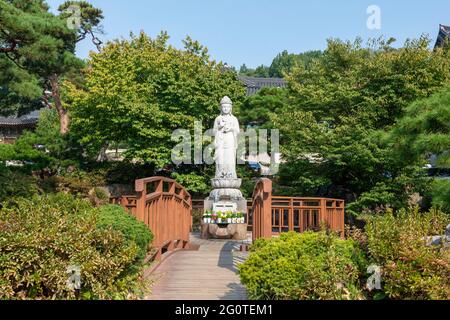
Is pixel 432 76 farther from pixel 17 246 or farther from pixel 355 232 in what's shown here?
pixel 17 246

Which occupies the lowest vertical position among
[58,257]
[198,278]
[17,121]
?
[198,278]

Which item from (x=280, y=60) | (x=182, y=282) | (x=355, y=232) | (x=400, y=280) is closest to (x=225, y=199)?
(x=182, y=282)

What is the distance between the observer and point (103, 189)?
17609 mm

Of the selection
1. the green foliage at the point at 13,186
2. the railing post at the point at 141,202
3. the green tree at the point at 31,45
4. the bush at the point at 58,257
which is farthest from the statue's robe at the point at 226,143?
the bush at the point at 58,257

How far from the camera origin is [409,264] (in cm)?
382

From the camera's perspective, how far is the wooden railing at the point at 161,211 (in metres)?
6.08

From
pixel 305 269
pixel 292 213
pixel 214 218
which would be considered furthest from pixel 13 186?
pixel 305 269

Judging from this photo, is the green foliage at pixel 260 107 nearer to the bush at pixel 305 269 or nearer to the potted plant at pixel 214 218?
the potted plant at pixel 214 218

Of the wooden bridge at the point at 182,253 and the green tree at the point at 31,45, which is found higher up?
the green tree at the point at 31,45

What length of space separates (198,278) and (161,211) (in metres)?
1.82

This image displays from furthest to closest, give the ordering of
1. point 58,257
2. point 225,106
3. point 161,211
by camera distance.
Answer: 1. point 225,106
2. point 161,211
3. point 58,257

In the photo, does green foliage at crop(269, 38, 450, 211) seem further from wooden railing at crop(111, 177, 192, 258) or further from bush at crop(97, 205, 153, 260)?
bush at crop(97, 205, 153, 260)

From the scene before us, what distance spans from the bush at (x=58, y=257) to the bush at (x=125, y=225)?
13.3 inches

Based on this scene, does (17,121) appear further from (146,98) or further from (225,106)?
(225,106)
